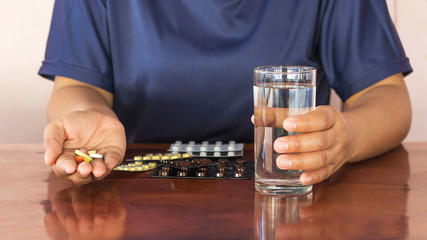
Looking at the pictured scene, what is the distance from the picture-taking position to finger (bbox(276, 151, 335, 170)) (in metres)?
0.74

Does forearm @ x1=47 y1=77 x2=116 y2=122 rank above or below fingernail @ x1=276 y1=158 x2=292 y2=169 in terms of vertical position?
above

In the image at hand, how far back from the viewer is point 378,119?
1053 millimetres

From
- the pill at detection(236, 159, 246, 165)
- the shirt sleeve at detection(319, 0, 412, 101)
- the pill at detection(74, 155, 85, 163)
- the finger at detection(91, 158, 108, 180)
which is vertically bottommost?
the pill at detection(236, 159, 246, 165)

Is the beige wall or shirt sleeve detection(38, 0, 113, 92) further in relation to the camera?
the beige wall

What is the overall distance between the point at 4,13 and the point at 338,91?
130 cm

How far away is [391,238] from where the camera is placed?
2.03 feet

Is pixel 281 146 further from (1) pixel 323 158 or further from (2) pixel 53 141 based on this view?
(2) pixel 53 141

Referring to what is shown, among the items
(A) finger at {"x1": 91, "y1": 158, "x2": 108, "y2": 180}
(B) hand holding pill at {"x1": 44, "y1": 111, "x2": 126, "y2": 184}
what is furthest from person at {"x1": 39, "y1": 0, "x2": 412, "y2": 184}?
(A) finger at {"x1": 91, "y1": 158, "x2": 108, "y2": 180}

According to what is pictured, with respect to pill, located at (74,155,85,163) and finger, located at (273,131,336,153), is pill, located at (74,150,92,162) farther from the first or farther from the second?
finger, located at (273,131,336,153)

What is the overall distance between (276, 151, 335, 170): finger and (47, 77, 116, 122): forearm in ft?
1.19

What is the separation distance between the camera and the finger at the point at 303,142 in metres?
0.74

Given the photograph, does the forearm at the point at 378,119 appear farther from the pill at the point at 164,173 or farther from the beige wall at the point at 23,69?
the beige wall at the point at 23,69

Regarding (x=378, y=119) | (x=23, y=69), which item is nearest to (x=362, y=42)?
(x=378, y=119)

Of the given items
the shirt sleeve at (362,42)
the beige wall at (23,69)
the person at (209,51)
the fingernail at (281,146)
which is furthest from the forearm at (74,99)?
the beige wall at (23,69)
